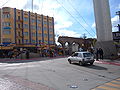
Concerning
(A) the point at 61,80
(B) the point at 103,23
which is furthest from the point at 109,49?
(A) the point at 61,80

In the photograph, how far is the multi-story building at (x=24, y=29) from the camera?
4788 centimetres

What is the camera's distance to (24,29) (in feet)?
174

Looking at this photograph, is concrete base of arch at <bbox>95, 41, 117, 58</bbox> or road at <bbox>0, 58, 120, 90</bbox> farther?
concrete base of arch at <bbox>95, 41, 117, 58</bbox>

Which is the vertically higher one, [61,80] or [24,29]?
[24,29]

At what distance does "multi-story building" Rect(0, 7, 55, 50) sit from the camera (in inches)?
1885

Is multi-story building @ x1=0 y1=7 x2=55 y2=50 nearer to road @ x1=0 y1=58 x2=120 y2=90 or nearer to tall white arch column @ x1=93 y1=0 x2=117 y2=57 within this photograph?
tall white arch column @ x1=93 y1=0 x2=117 y2=57

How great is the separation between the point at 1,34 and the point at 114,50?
37.6m

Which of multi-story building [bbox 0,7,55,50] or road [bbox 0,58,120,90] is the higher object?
multi-story building [bbox 0,7,55,50]

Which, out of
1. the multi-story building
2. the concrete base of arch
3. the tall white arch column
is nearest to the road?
the concrete base of arch

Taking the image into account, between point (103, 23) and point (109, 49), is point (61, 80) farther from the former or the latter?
point (103, 23)

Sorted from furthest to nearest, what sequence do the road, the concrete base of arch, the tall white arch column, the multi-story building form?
the multi-story building, the tall white arch column, the concrete base of arch, the road

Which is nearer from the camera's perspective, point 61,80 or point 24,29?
point 61,80

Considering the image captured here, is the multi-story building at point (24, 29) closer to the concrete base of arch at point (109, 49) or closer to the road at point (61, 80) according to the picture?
the concrete base of arch at point (109, 49)

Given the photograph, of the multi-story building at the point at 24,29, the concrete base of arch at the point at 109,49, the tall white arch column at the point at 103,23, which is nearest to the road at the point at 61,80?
the concrete base of arch at the point at 109,49
